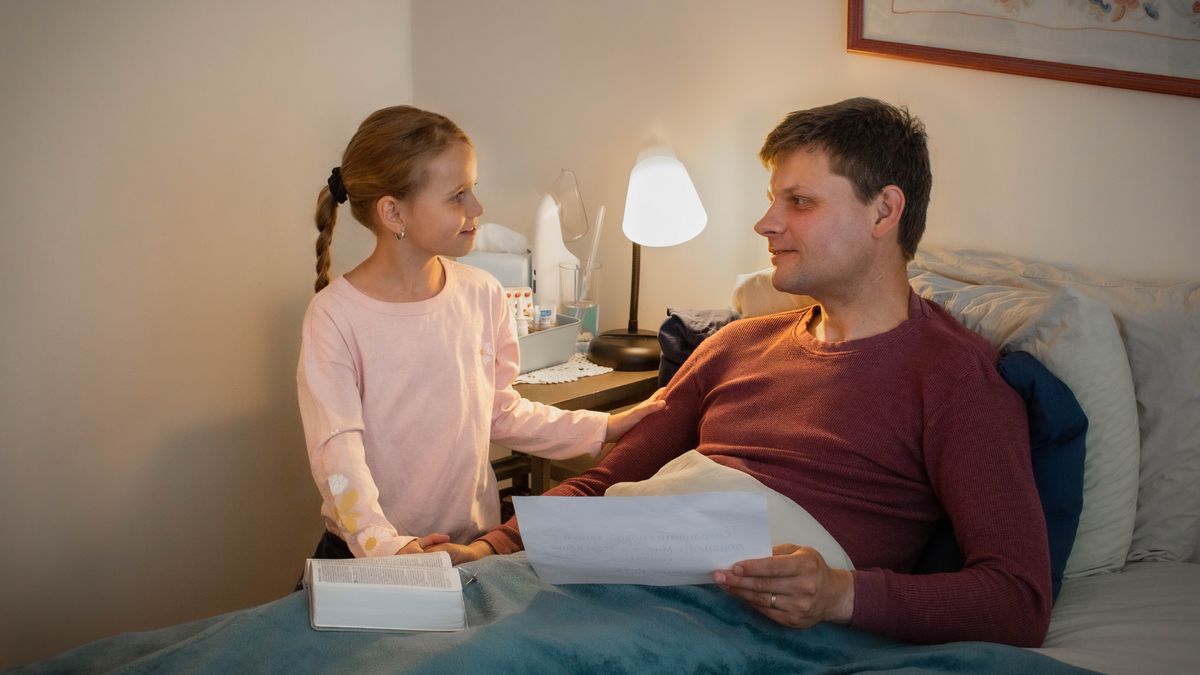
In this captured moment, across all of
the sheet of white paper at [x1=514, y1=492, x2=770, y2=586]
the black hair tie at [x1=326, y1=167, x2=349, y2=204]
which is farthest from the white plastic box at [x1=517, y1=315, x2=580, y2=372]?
the sheet of white paper at [x1=514, y1=492, x2=770, y2=586]

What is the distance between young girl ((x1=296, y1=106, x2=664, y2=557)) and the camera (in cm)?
169

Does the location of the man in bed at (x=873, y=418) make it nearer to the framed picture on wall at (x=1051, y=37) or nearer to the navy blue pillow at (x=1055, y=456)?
the navy blue pillow at (x=1055, y=456)

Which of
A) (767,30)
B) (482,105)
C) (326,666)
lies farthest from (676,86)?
(326,666)

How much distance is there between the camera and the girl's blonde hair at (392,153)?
1.74 metres

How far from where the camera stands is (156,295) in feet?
6.66

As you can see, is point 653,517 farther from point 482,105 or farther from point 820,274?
point 482,105

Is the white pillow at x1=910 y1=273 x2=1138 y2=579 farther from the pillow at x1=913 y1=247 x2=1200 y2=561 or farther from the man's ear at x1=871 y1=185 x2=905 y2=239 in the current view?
the man's ear at x1=871 y1=185 x2=905 y2=239

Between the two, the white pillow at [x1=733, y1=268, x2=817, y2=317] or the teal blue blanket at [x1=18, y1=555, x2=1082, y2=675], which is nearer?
the teal blue blanket at [x1=18, y1=555, x2=1082, y2=675]

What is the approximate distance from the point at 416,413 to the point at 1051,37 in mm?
1243

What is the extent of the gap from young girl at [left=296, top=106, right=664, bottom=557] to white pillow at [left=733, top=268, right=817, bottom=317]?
0.28 m

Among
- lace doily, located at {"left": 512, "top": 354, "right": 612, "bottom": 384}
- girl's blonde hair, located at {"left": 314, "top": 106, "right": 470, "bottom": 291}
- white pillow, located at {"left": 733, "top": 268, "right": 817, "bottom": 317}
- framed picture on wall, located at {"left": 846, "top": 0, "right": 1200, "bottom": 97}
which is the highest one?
framed picture on wall, located at {"left": 846, "top": 0, "right": 1200, "bottom": 97}

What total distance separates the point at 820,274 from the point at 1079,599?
1.81 feet

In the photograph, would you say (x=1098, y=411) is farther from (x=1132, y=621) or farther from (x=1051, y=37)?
(x=1051, y=37)

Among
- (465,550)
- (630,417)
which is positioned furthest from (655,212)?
(465,550)
